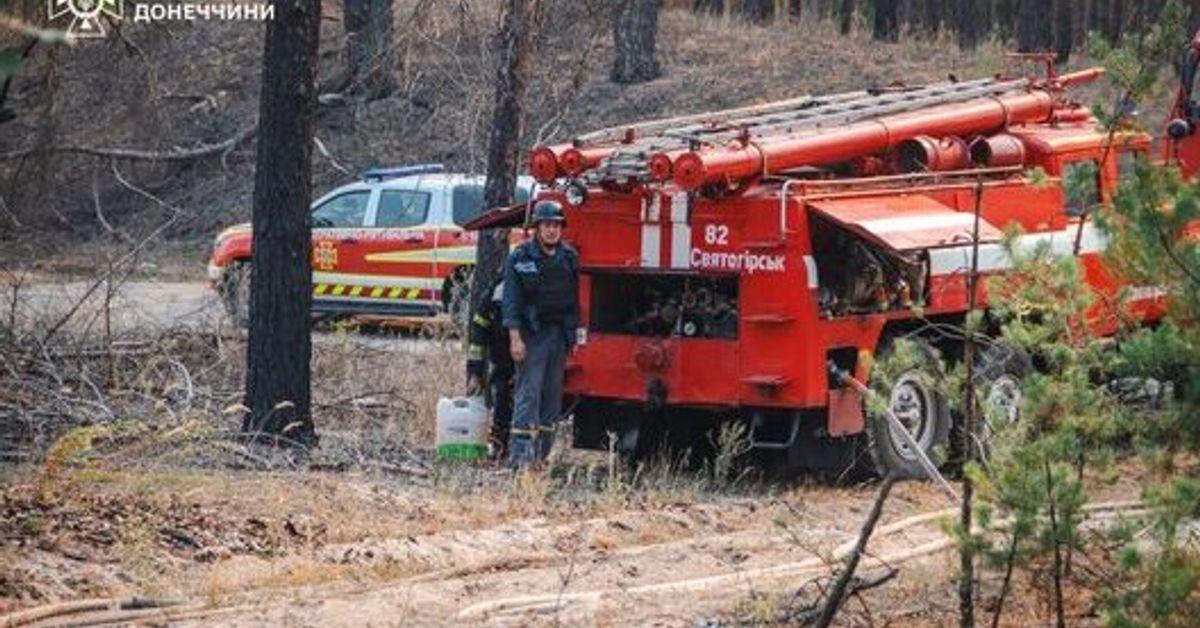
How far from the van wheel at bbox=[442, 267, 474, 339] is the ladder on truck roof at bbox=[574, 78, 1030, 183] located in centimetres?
316

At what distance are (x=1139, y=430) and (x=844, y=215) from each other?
6.22m

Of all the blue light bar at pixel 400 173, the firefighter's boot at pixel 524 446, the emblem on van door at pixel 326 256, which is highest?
the blue light bar at pixel 400 173

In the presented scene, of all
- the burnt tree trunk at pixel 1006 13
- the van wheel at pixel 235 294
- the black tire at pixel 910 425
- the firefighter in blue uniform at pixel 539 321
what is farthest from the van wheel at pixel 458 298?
the burnt tree trunk at pixel 1006 13

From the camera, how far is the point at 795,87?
119 ft

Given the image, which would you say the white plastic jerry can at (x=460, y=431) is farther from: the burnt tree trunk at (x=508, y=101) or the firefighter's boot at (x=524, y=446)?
the burnt tree trunk at (x=508, y=101)

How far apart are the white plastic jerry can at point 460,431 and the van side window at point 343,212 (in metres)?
10.2

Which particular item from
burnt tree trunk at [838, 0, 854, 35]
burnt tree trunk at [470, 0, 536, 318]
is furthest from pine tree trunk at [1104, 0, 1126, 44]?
burnt tree trunk at [470, 0, 536, 318]

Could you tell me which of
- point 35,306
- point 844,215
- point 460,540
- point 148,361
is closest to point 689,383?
point 844,215

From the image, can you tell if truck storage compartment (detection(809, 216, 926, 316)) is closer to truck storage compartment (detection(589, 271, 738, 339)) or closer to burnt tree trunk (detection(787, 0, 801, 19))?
truck storage compartment (detection(589, 271, 738, 339))

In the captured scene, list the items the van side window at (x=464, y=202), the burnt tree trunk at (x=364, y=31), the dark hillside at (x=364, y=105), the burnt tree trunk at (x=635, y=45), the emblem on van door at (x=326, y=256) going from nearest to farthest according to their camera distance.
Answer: the van side window at (x=464, y=202), the emblem on van door at (x=326, y=256), the burnt tree trunk at (x=364, y=31), the dark hillside at (x=364, y=105), the burnt tree trunk at (x=635, y=45)

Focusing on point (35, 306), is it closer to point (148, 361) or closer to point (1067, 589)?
point (148, 361)

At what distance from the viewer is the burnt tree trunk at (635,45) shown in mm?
37594

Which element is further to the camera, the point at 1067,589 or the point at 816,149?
the point at 816,149

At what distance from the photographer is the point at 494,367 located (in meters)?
16.1
